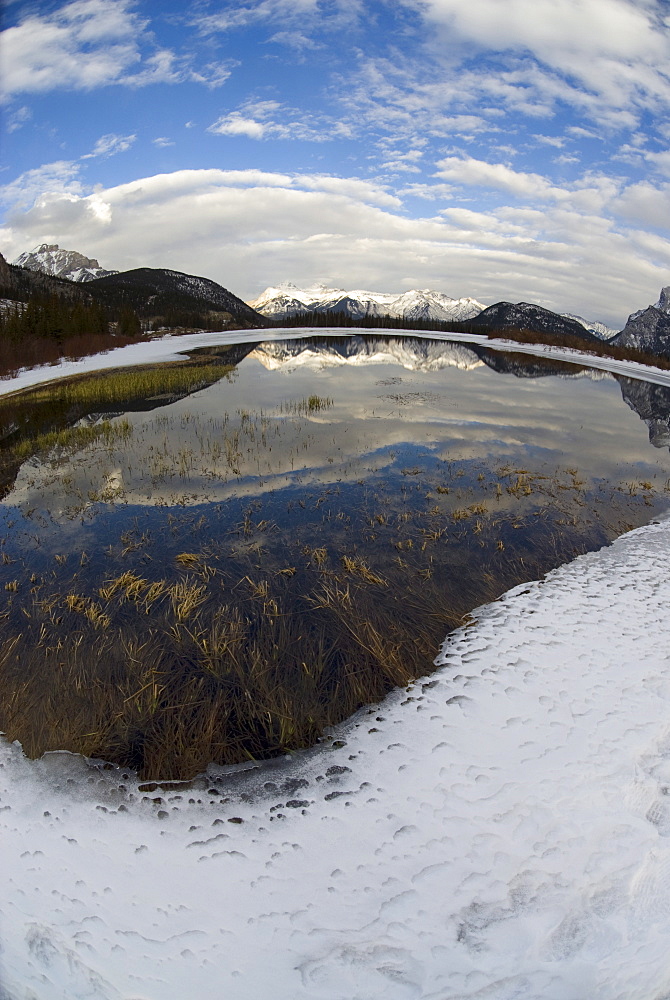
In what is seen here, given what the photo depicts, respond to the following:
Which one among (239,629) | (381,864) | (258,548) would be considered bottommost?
(381,864)

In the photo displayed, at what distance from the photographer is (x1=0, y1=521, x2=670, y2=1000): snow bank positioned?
3.21 metres

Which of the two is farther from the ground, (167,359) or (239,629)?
(167,359)

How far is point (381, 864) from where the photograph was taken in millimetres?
3836

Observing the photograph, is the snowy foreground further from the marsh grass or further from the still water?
the still water

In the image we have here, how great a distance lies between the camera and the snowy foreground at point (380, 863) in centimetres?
321

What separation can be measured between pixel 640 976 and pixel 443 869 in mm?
1351

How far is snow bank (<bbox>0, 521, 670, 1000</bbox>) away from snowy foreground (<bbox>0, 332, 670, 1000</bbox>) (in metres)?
0.01

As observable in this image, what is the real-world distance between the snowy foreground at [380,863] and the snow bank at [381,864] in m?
0.01

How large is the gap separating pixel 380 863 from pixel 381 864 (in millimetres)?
11

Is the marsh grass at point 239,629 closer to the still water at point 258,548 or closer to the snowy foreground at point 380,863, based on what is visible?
the still water at point 258,548

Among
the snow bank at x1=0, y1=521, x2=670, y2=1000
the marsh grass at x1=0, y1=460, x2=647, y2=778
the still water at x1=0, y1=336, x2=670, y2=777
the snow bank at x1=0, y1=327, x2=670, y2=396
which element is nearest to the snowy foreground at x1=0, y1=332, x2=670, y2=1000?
the snow bank at x1=0, y1=521, x2=670, y2=1000

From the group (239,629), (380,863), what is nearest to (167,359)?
(239,629)

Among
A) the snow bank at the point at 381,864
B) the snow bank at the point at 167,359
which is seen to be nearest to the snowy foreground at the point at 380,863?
the snow bank at the point at 381,864

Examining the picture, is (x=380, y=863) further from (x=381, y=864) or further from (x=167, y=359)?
(x=167, y=359)
